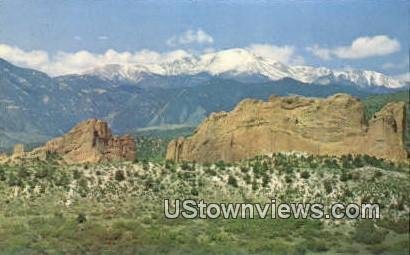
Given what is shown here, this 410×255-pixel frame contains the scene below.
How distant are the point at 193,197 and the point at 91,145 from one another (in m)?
41.5

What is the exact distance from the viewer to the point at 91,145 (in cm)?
9694

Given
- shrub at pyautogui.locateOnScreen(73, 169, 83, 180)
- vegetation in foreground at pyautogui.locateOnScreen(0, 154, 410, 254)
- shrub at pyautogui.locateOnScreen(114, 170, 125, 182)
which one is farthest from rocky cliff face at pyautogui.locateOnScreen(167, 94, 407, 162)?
shrub at pyautogui.locateOnScreen(73, 169, 83, 180)

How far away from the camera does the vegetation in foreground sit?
45594 mm

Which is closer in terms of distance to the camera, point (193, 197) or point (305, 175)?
point (193, 197)

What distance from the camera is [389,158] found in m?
65.2

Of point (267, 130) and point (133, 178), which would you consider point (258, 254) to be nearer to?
point (133, 178)

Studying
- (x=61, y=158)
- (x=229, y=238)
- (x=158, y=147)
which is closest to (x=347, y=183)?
(x=229, y=238)

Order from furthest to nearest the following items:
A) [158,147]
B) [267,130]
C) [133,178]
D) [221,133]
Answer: [158,147] → [221,133] → [267,130] → [133,178]

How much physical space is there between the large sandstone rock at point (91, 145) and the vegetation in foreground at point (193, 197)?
2755 cm

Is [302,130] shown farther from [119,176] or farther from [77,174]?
[77,174]

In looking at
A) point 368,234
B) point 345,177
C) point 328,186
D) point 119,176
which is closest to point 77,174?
point 119,176

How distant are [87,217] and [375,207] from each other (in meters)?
20.0

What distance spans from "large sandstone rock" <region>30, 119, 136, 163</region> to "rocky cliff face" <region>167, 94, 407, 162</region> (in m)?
18.7

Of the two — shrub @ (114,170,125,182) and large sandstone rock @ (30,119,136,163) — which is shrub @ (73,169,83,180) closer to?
shrub @ (114,170,125,182)
